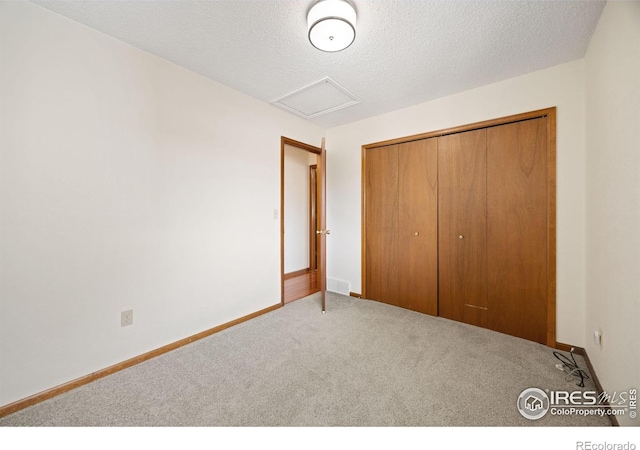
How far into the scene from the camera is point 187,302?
223cm

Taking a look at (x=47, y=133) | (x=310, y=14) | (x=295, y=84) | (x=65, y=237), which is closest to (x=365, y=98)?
(x=295, y=84)

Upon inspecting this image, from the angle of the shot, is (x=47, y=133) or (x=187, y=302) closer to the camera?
(x=47, y=133)

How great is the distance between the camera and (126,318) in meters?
1.88

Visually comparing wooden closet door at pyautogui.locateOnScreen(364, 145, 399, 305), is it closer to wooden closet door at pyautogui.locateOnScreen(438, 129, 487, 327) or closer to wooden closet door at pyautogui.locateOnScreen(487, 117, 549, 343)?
wooden closet door at pyautogui.locateOnScreen(438, 129, 487, 327)

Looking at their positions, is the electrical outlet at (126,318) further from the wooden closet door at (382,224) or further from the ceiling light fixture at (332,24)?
the wooden closet door at (382,224)

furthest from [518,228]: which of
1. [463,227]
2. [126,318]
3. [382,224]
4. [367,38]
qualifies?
[126,318]

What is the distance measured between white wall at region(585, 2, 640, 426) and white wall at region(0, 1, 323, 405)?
2.72 metres

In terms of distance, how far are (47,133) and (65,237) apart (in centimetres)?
66

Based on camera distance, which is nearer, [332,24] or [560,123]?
[332,24]

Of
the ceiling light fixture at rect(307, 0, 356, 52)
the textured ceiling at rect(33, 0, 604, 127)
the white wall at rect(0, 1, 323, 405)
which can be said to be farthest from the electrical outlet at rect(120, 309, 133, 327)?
the ceiling light fixture at rect(307, 0, 356, 52)

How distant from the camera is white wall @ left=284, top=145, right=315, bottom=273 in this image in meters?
4.51

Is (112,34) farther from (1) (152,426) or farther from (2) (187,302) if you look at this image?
(1) (152,426)

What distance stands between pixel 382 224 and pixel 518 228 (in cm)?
136

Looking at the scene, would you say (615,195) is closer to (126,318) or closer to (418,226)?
(418,226)
